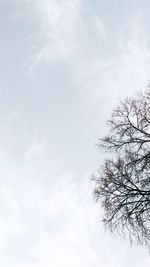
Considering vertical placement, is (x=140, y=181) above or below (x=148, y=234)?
above

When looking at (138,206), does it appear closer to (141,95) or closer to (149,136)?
(149,136)

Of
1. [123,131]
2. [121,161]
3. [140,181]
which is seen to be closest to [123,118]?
[123,131]

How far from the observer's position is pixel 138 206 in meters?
15.0

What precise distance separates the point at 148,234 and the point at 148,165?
269cm

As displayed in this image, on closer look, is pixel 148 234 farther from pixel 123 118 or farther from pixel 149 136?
pixel 123 118

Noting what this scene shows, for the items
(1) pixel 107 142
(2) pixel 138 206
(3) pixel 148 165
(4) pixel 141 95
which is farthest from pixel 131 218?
(4) pixel 141 95

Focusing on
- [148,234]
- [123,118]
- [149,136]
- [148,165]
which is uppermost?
[123,118]

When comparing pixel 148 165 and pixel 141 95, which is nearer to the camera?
pixel 148 165

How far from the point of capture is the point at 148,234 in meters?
15.1

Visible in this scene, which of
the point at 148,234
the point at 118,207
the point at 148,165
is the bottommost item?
the point at 148,234

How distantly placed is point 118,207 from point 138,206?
0.86 meters

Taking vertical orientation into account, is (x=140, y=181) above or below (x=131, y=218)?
above

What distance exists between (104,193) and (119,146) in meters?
2.09

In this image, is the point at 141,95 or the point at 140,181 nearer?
the point at 140,181
